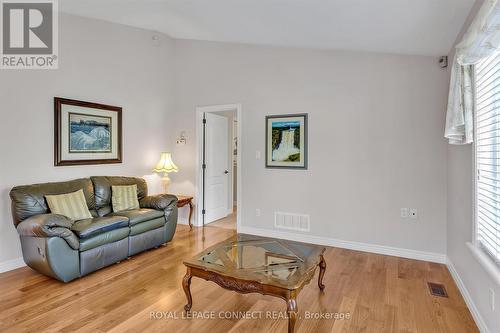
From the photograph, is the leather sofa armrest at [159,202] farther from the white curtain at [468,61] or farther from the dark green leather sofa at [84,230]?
the white curtain at [468,61]

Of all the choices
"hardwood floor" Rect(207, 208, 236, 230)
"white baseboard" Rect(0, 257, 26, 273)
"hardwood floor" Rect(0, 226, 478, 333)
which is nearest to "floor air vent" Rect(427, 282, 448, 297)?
"hardwood floor" Rect(0, 226, 478, 333)

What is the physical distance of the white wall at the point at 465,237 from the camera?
207cm

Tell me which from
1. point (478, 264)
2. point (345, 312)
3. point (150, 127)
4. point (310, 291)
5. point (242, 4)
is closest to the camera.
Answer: point (478, 264)

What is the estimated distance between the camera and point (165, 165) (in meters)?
4.90

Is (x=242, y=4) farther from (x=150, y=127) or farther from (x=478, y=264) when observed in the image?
(x=478, y=264)

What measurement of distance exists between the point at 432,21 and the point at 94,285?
3.98 meters

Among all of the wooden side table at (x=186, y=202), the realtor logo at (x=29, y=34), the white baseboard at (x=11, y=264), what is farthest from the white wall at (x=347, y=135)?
the white baseboard at (x=11, y=264)

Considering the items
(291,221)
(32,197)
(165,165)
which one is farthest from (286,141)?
(32,197)

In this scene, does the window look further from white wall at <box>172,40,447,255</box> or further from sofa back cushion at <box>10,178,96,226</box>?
sofa back cushion at <box>10,178,96,226</box>

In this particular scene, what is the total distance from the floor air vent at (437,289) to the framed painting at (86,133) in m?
4.34

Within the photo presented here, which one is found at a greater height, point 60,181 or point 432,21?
point 432,21

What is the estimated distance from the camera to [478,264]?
7.33 feet

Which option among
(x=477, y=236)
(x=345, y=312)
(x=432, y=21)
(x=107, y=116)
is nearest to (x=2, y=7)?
(x=107, y=116)

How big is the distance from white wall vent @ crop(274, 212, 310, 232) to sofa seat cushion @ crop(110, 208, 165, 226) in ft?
5.63
